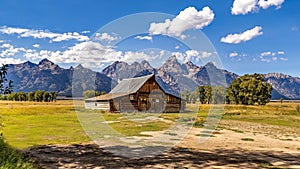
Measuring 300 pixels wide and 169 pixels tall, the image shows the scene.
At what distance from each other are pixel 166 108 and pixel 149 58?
3691cm

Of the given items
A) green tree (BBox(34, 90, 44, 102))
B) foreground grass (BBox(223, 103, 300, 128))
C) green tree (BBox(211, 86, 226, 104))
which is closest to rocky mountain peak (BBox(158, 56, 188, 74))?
foreground grass (BBox(223, 103, 300, 128))

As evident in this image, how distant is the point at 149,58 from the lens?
19766mm

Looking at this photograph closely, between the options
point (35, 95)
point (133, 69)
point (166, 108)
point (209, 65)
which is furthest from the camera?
point (35, 95)

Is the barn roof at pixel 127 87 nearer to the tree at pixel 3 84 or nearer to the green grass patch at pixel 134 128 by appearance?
the green grass patch at pixel 134 128

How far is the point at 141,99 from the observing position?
52906mm

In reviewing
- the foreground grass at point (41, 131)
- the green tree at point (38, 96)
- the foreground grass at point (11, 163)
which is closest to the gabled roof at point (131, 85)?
the foreground grass at point (41, 131)

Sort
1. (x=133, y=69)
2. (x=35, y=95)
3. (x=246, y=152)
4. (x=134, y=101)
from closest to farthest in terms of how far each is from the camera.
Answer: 1. (x=246, y=152)
2. (x=133, y=69)
3. (x=134, y=101)
4. (x=35, y=95)

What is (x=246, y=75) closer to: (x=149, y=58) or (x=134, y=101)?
(x=134, y=101)

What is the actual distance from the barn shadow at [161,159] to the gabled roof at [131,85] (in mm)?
38530

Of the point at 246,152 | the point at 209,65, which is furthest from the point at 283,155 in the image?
the point at 209,65

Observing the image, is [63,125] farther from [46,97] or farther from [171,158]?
[46,97]

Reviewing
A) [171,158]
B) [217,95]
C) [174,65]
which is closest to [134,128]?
[174,65]

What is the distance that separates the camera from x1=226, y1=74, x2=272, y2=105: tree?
8594cm

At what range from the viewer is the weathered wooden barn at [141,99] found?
170 feet
